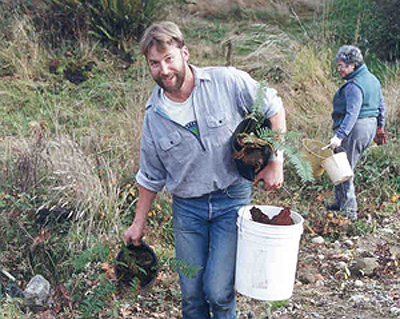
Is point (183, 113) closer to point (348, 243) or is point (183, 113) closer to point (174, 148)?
point (174, 148)

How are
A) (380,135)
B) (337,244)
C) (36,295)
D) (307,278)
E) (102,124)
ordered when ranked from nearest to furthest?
(36,295)
(307,278)
(337,244)
(380,135)
(102,124)

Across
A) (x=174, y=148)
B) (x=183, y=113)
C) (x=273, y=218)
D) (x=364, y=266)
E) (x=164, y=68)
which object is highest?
(x=164, y=68)

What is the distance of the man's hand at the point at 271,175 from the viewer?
9.73 ft

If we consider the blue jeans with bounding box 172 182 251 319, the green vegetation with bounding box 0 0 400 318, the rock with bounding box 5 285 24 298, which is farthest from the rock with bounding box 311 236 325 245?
the rock with bounding box 5 285 24 298

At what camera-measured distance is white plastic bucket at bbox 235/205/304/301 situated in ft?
8.97

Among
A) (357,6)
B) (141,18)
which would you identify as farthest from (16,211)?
(357,6)

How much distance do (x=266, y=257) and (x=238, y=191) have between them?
1.70 ft

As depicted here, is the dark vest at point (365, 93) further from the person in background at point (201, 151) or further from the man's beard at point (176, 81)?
the man's beard at point (176, 81)

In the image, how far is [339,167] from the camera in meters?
5.13

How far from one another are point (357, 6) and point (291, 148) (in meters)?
10.2

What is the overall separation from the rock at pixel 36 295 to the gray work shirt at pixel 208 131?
169 cm

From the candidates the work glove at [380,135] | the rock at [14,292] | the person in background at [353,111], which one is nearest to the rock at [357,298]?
the person in background at [353,111]

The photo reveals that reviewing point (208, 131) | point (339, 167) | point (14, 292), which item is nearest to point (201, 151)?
point (208, 131)

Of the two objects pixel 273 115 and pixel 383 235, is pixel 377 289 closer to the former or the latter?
pixel 383 235
